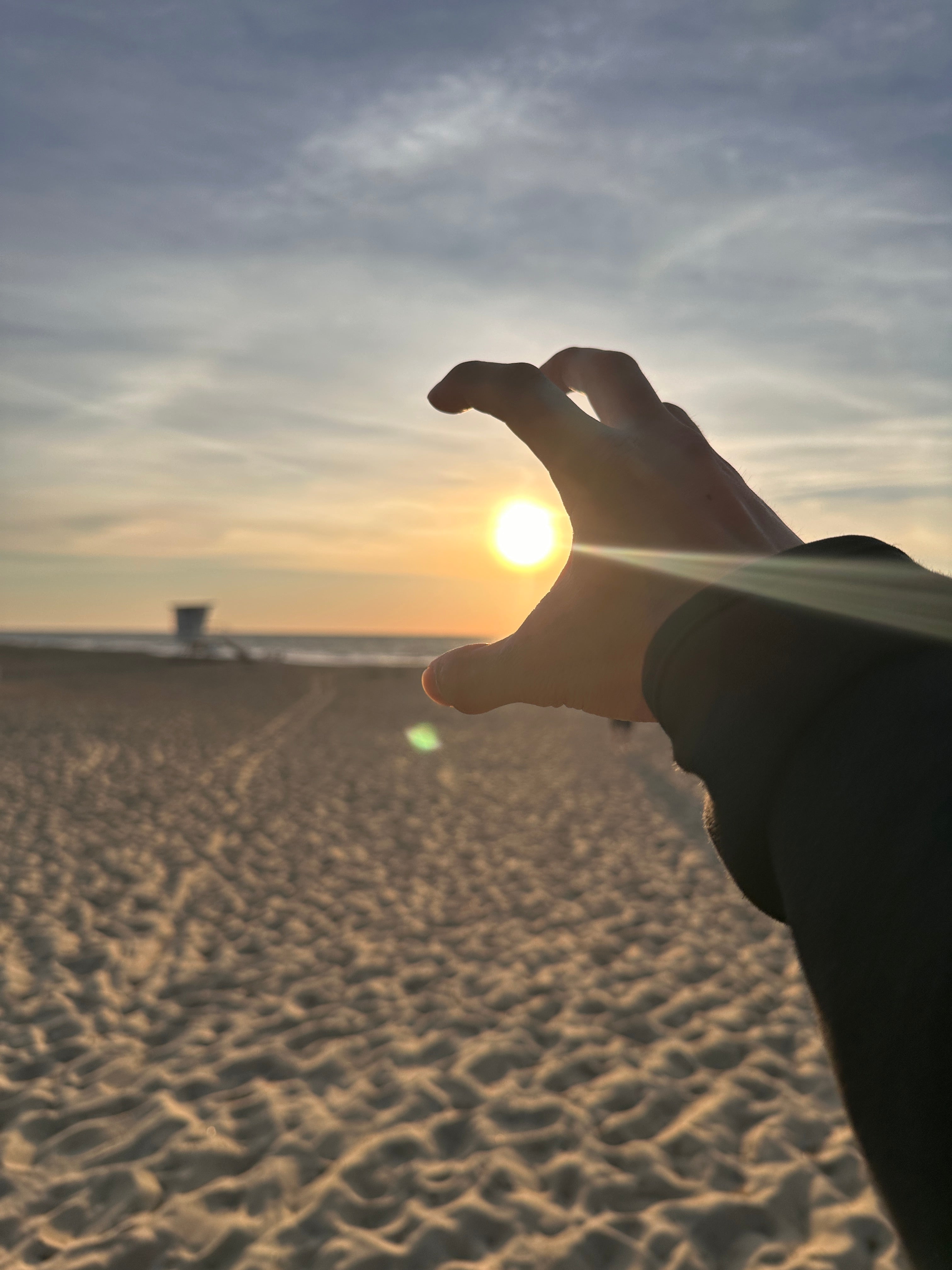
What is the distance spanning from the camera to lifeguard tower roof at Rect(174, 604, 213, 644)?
192 feet

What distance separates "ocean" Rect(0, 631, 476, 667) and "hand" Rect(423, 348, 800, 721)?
55.3 ft

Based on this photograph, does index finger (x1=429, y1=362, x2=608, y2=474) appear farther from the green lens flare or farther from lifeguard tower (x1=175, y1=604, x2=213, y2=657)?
lifeguard tower (x1=175, y1=604, x2=213, y2=657)

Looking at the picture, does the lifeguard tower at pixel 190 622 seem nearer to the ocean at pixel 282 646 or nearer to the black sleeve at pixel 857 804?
the ocean at pixel 282 646

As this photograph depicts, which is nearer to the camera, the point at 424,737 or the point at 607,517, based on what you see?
the point at 607,517

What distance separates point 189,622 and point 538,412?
6178cm

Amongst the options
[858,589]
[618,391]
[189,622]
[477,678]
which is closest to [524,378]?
[618,391]

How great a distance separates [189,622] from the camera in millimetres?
59094

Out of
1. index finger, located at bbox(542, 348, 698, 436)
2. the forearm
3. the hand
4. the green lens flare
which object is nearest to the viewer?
the forearm

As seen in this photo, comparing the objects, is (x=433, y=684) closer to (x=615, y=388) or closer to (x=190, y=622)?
(x=615, y=388)

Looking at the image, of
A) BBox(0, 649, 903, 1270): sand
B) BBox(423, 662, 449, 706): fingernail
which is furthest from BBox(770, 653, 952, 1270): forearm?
BBox(0, 649, 903, 1270): sand

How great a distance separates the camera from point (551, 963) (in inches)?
228

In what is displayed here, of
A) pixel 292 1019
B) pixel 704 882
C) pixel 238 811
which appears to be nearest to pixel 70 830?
pixel 238 811

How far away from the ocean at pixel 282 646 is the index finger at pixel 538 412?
1694 centimetres

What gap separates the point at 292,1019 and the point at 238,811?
20.1 ft
